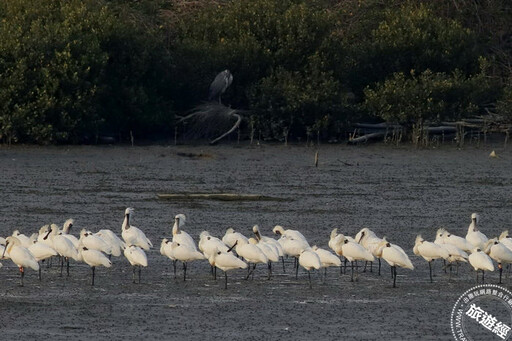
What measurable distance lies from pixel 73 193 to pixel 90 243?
24.6 feet

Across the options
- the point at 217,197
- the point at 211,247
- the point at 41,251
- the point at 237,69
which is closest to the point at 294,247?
the point at 211,247

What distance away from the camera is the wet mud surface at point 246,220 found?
11.8 metres

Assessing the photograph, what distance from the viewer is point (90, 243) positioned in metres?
14.3

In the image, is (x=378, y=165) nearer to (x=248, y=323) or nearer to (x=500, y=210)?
(x=500, y=210)

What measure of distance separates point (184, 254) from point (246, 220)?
4822 millimetres

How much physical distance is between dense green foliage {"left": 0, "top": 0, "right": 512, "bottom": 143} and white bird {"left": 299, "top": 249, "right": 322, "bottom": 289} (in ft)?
49.3

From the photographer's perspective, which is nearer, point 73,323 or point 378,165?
point 73,323

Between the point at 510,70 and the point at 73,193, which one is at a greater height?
the point at 510,70

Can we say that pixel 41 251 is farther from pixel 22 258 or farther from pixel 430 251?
pixel 430 251

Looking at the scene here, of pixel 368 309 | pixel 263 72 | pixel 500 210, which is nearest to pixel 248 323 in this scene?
pixel 368 309

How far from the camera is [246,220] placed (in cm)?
1906

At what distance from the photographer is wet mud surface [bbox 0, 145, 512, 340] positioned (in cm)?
1182

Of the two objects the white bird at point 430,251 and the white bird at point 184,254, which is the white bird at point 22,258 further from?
the white bird at point 430,251

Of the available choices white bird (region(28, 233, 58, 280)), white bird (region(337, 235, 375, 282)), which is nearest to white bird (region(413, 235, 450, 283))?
white bird (region(337, 235, 375, 282))
